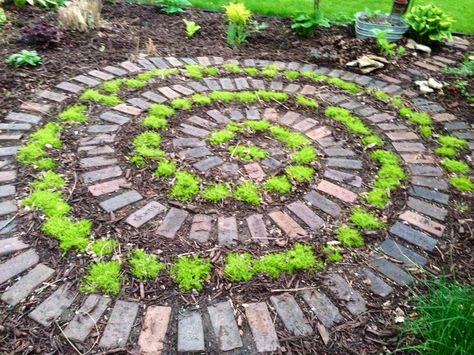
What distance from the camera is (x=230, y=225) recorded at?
2371 mm

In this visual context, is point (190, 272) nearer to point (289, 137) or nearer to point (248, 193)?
point (248, 193)

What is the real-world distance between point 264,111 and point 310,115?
0.38 metres

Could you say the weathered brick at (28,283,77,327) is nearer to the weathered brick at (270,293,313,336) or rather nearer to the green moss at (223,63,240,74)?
the weathered brick at (270,293,313,336)

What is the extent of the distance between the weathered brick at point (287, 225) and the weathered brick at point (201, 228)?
1.22 ft

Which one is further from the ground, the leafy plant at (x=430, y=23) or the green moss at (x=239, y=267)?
the leafy plant at (x=430, y=23)

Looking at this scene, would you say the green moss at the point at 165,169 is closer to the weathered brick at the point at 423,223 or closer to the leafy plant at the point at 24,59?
the weathered brick at the point at 423,223

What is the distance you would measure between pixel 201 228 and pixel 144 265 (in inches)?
15.6

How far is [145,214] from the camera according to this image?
2387 mm

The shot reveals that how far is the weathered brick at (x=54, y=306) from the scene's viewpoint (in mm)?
1835

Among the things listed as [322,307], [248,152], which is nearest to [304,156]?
[248,152]

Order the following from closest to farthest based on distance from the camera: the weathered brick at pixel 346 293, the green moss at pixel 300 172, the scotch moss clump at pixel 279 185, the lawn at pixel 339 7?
the weathered brick at pixel 346 293, the scotch moss clump at pixel 279 185, the green moss at pixel 300 172, the lawn at pixel 339 7

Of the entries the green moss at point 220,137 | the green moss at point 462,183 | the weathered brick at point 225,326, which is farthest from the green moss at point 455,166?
the weathered brick at point 225,326

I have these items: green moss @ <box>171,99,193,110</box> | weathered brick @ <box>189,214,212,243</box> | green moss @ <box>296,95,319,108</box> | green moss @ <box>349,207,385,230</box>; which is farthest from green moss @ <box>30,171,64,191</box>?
green moss @ <box>296,95,319,108</box>

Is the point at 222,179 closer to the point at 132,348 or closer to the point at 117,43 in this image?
the point at 132,348
